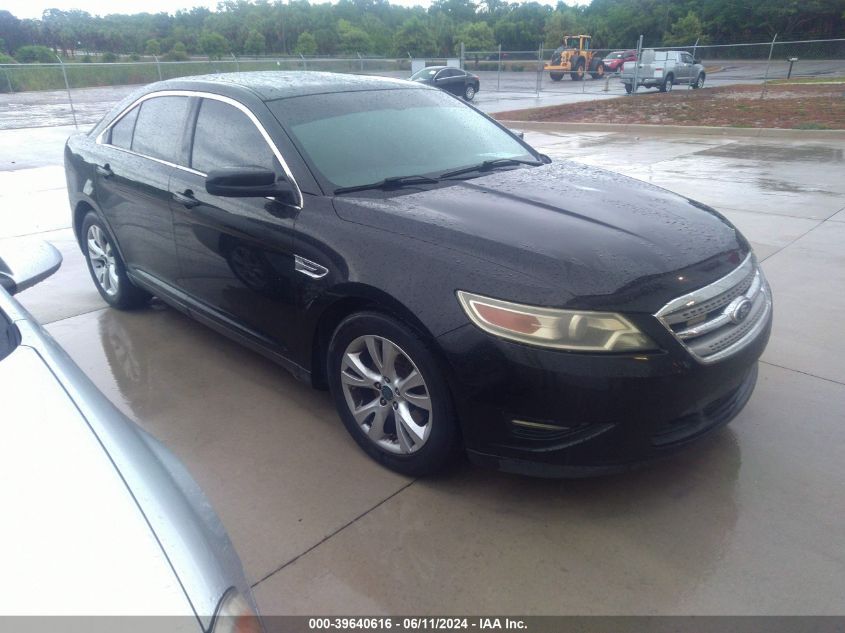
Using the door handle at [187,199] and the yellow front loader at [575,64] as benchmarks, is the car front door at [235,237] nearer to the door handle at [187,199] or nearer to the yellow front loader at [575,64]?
the door handle at [187,199]

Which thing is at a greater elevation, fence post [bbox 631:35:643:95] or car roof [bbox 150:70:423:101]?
car roof [bbox 150:70:423:101]

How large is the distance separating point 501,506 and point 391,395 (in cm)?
66

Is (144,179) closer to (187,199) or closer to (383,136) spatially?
(187,199)

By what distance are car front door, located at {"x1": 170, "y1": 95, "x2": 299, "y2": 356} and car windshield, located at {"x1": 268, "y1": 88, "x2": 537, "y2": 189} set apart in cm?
22

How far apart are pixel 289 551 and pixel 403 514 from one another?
48cm

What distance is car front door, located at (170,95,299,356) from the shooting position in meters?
3.23

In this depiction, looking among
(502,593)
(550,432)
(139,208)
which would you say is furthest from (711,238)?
(139,208)

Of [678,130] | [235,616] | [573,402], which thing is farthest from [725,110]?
[235,616]

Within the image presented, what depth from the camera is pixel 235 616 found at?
4.47ft

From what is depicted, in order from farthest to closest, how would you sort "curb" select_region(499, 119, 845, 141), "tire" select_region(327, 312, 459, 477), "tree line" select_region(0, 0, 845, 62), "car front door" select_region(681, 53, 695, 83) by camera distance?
"tree line" select_region(0, 0, 845, 62) → "car front door" select_region(681, 53, 695, 83) → "curb" select_region(499, 119, 845, 141) → "tire" select_region(327, 312, 459, 477)

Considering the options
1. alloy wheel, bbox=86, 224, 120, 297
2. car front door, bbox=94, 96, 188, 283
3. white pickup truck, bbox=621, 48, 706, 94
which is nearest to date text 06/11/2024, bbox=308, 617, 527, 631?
car front door, bbox=94, 96, 188, 283

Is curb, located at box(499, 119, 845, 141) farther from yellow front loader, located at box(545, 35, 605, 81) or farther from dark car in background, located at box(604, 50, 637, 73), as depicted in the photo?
dark car in background, located at box(604, 50, 637, 73)

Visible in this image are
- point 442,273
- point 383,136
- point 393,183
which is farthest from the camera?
point 383,136

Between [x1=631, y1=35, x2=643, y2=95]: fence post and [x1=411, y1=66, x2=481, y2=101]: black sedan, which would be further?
[x1=411, y1=66, x2=481, y2=101]: black sedan
